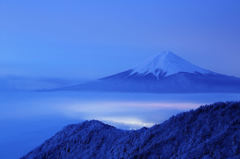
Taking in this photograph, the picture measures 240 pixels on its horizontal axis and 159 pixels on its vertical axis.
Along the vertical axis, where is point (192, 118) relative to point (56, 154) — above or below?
above

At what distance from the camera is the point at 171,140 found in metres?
2.04

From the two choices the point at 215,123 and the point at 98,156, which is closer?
the point at 215,123

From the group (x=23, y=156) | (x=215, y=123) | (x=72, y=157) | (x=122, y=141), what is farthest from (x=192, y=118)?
(x=23, y=156)

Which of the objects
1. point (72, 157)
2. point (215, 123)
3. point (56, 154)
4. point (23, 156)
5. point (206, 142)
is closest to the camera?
point (206, 142)

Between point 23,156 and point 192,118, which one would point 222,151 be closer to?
point 192,118

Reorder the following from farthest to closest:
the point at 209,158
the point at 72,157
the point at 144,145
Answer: the point at 72,157, the point at 144,145, the point at 209,158

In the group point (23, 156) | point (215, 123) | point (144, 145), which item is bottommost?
point (23, 156)

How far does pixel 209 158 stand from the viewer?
1.74 metres

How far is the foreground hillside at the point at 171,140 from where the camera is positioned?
6.00 feet

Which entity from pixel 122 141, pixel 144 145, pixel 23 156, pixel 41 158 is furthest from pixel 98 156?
pixel 23 156

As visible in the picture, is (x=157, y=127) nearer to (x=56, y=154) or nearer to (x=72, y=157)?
(x=72, y=157)

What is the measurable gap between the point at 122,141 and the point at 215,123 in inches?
27.5

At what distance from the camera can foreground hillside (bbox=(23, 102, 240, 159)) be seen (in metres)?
1.83

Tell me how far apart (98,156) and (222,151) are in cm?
95
